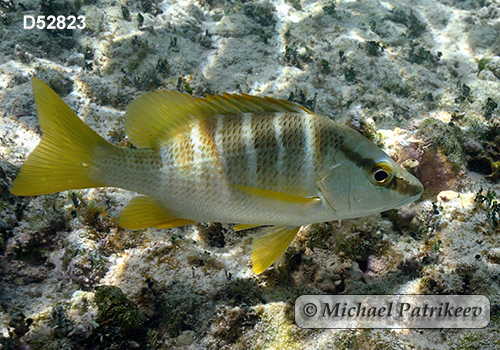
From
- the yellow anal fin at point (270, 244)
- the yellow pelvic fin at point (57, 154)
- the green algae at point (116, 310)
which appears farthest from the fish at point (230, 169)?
the green algae at point (116, 310)

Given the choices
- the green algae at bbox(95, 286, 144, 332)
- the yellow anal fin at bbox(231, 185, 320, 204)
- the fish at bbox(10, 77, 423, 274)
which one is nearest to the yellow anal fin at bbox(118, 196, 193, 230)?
the fish at bbox(10, 77, 423, 274)

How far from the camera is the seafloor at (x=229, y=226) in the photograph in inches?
96.4

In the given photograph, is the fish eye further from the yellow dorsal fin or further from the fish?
the yellow dorsal fin

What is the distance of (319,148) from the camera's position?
1814 mm

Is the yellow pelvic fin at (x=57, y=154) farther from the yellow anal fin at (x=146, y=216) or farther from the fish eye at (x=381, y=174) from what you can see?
the fish eye at (x=381, y=174)

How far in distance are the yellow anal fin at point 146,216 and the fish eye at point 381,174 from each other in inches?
48.3

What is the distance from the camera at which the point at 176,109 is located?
6.27 feet

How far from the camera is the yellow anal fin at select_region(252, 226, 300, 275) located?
192 centimetres

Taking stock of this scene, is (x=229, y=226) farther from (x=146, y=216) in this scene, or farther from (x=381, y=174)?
(x=381, y=174)

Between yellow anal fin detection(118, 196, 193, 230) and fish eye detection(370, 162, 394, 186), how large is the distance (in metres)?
1.23

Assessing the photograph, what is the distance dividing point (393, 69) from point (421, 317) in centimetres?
556

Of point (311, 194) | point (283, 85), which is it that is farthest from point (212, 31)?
point (311, 194)

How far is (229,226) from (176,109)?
1815 millimetres

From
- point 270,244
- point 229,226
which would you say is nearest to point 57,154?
point 270,244
